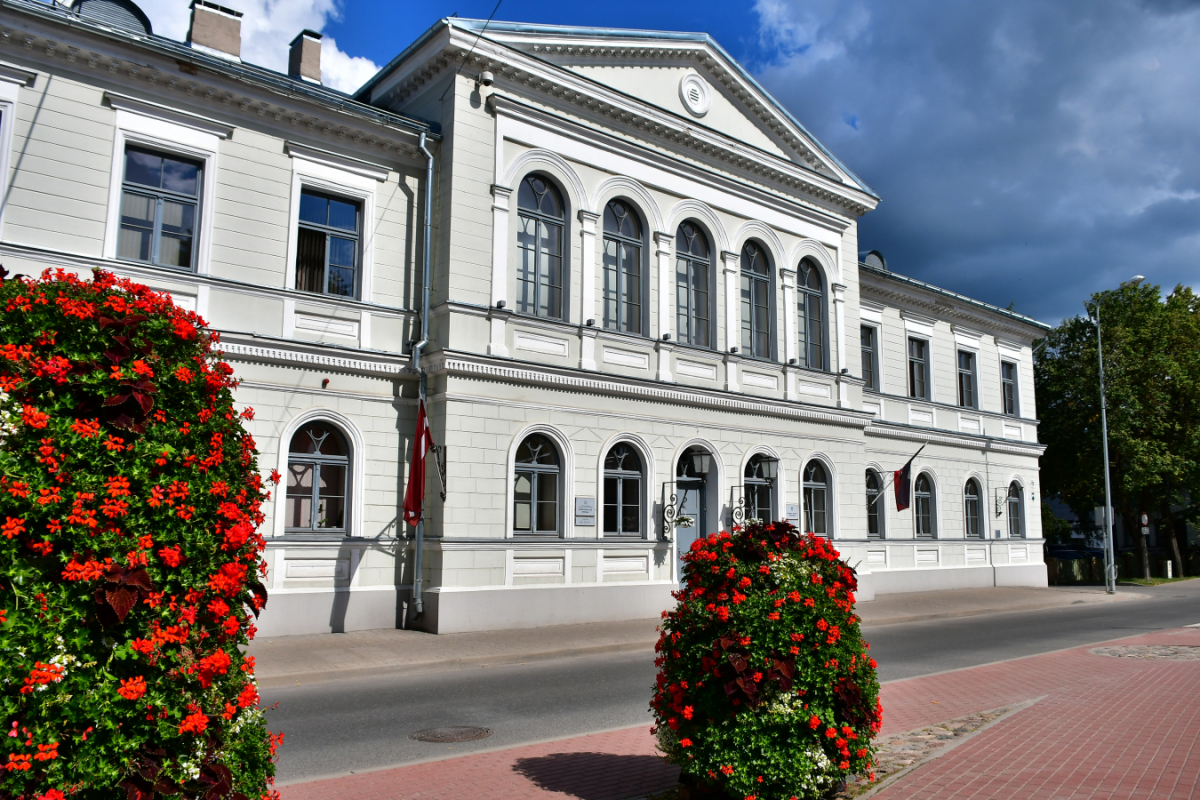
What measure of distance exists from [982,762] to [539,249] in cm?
1314

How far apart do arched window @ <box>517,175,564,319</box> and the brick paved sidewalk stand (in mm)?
10299

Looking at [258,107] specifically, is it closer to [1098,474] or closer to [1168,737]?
[1168,737]

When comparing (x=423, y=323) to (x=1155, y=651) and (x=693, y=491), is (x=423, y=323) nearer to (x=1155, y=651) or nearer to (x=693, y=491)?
(x=693, y=491)

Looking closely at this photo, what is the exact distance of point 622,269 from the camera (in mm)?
19234

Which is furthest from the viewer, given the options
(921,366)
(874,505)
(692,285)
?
(921,366)

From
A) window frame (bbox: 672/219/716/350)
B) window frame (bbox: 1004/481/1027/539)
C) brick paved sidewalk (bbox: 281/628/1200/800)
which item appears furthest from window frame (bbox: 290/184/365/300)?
window frame (bbox: 1004/481/1027/539)

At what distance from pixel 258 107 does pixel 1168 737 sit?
15.3 metres

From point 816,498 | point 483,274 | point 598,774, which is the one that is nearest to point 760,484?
point 816,498

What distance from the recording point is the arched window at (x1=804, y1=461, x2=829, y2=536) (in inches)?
880

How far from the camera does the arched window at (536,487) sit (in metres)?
16.9

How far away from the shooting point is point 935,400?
28.7 meters

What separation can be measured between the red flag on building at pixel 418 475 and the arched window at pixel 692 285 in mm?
6828

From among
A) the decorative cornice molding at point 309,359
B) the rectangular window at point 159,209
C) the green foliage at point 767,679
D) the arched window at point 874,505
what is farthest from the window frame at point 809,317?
the green foliage at point 767,679

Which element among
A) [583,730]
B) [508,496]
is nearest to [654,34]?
[508,496]
